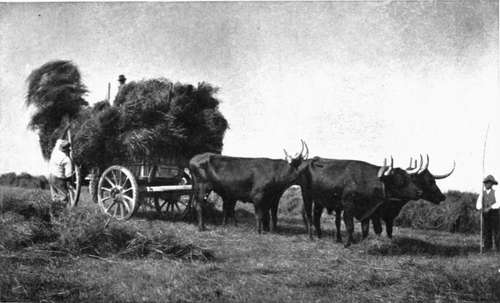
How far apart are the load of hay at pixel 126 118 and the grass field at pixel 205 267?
1971 millimetres

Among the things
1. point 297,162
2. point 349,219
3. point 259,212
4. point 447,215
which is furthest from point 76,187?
point 447,215

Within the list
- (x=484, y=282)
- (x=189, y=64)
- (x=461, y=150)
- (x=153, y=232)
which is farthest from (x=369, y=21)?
(x=153, y=232)

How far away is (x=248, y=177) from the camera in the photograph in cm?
902

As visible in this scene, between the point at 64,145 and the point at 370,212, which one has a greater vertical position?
the point at 64,145

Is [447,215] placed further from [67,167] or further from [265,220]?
[67,167]

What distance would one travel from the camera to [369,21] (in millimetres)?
6344

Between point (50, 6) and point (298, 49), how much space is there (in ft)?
13.0

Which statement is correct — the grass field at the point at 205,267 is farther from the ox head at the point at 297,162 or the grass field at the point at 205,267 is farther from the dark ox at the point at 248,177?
the ox head at the point at 297,162

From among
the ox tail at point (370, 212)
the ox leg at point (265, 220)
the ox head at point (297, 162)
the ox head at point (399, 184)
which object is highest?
the ox head at point (297, 162)

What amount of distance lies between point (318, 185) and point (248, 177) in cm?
145

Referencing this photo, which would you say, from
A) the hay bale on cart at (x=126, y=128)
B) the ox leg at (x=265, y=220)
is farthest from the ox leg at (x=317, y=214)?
the hay bale on cart at (x=126, y=128)

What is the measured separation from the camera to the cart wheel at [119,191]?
864 cm

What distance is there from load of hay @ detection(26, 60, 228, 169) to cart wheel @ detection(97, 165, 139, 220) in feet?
0.89

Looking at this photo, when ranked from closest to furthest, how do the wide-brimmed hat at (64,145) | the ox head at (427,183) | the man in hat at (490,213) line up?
the man in hat at (490,213), the ox head at (427,183), the wide-brimmed hat at (64,145)
